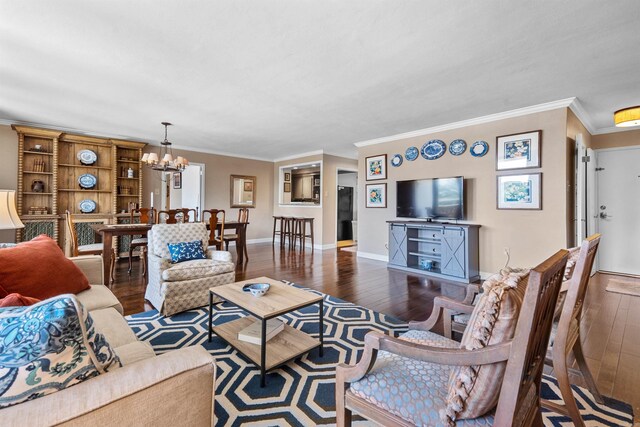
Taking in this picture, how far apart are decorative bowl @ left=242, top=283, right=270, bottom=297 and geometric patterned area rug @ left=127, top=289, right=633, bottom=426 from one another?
45 cm

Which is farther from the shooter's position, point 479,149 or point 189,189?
point 189,189

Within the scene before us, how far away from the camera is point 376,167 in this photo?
5637 mm

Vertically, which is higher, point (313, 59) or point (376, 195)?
point (313, 59)

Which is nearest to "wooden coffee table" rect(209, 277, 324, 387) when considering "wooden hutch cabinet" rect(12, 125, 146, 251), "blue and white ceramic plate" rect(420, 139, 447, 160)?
"blue and white ceramic plate" rect(420, 139, 447, 160)

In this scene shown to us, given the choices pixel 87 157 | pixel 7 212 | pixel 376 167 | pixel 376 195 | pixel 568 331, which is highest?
pixel 87 157

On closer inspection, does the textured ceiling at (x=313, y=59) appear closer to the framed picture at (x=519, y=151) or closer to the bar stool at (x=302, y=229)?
the framed picture at (x=519, y=151)

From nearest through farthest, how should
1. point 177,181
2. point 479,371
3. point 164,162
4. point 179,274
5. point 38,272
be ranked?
point 479,371, point 38,272, point 179,274, point 164,162, point 177,181

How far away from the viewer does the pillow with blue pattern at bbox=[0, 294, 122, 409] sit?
644 millimetres

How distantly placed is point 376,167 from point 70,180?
5.72 metres

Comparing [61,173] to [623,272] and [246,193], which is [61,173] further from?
[623,272]

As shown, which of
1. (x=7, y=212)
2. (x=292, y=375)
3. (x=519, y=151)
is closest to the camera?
(x=292, y=375)

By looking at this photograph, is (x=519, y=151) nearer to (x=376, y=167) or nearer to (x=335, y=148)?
(x=376, y=167)

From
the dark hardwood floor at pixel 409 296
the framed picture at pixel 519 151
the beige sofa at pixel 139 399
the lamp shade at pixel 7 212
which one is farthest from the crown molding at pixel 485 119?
the lamp shade at pixel 7 212

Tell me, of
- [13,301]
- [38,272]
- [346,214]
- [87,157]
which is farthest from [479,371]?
[346,214]
